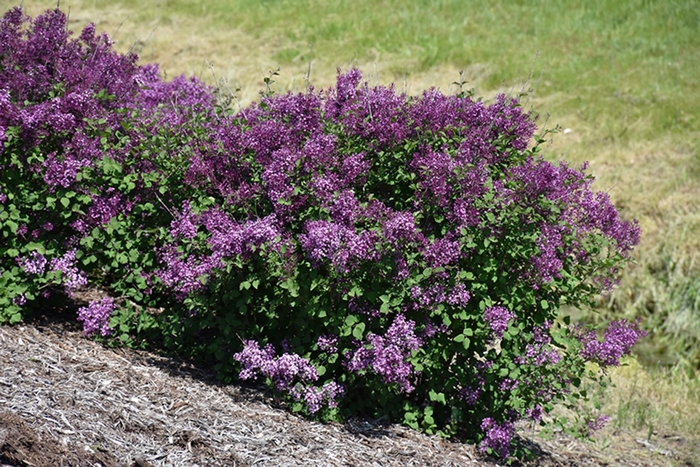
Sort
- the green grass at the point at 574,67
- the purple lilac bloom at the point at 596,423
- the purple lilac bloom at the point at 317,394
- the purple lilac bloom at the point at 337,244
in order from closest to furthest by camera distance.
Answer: the purple lilac bloom at the point at 337,244, the purple lilac bloom at the point at 317,394, the purple lilac bloom at the point at 596,423, the green grass at the point at 574,67

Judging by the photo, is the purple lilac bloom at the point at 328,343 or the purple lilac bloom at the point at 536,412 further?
the purple lilac bloom at the point at 536,412

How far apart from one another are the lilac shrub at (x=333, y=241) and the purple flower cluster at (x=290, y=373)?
1cm

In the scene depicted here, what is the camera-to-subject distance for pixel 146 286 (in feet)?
15.1

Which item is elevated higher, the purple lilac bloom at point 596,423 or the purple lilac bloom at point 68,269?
the purple lilac bloom at point 68,269

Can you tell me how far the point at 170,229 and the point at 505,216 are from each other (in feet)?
6.17

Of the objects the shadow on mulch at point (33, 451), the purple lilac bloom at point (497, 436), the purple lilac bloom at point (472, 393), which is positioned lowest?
the shadow on mulch at point (33, 451)

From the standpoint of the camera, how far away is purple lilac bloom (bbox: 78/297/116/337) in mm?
4535

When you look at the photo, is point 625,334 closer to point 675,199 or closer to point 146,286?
point 146,286

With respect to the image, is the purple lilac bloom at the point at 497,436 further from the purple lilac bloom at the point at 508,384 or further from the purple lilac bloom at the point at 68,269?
the purple lilac bloom at the point at 68,269

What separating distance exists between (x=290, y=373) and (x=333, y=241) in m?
0.72

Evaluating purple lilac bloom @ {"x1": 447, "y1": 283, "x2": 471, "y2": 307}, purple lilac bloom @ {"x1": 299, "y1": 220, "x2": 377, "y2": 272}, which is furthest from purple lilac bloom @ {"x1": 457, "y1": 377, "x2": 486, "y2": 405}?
purple lilac bloom @ {"x1": 299, "y1": 220, "x2": 377, "y2": 272}

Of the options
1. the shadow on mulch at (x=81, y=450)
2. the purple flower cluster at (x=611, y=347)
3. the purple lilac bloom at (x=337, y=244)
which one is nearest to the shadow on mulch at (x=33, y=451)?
the shadow on mulch at (x=81, y=450)

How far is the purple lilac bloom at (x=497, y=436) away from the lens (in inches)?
164

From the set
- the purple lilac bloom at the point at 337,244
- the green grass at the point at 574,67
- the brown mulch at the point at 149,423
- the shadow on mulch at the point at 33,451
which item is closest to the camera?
the shadow on mulch at the point at 33,451
